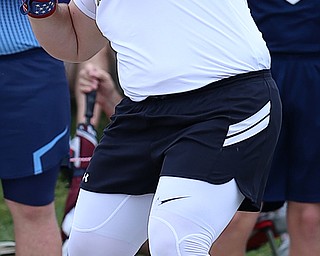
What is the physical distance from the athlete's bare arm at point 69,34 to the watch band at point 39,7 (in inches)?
2.6

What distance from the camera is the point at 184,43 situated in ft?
9.58

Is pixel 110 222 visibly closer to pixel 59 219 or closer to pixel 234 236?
pixel 234 236

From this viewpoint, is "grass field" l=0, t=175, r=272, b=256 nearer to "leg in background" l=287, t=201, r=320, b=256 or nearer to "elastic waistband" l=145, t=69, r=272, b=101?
"leg in background" l=287, t=201, r=320, b=256

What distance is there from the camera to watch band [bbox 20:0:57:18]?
10.5 feet

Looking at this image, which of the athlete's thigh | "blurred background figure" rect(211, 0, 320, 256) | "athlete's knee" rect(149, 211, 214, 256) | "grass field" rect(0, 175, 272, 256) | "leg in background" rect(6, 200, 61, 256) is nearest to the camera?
"athlete's knee" rect(149, 211, 214, 256)

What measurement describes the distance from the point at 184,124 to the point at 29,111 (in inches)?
54.9

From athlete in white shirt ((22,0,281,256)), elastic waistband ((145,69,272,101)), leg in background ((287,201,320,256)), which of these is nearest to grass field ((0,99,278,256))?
leg in background ((287,201,320,256))

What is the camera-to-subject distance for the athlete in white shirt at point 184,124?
9.41 feet

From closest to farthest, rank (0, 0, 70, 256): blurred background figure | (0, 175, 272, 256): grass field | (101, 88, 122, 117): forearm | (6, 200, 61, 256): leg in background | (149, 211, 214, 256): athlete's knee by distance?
(149, 211, 214, 256): athlete's knee < (0, 0, 70, 256): blurred background figure < (6, 200, 61, 256): leg in background < (0, 175, 272, 256): grass field < (101, 88, 122, 117): forearm

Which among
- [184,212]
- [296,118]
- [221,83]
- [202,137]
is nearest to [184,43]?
[221,83]

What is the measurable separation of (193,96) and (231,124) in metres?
0.14

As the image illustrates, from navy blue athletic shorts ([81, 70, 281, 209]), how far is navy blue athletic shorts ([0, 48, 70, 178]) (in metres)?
1.13

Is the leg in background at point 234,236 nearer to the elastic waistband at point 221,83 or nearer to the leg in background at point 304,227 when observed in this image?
the leg in background at point 304,227

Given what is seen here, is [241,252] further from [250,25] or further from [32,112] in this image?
[250,25]
